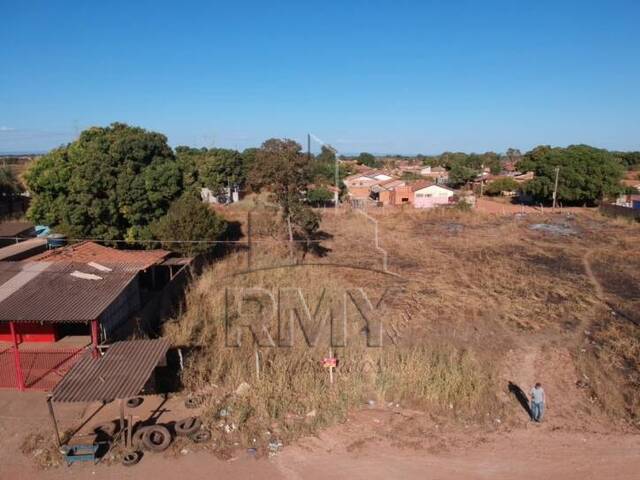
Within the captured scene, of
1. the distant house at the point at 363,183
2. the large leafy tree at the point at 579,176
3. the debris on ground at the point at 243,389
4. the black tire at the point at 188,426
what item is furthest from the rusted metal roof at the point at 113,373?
the distant house at the point at 363,183

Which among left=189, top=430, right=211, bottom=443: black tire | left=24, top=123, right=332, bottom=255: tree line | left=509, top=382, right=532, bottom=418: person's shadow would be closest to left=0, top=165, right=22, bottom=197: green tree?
left=24, top=123, right=332, bottom=255: tree line

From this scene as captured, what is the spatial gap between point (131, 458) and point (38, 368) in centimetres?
348

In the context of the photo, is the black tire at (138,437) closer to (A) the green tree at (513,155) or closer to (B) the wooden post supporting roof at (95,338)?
(B) the wooden post supporting roof at (95,338)

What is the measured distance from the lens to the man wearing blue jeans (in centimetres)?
805

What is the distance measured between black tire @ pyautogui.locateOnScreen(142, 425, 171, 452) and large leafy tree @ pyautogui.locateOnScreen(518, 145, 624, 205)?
3588 centimetres

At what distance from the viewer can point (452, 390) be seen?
8.93 meters

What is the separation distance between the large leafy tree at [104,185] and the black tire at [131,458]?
1160cm

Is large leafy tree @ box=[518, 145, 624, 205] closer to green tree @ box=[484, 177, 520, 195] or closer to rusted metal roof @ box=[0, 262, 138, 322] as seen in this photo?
green tree @ box=[484, 177, 520, 195]

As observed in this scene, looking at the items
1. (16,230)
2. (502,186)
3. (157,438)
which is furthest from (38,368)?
(502,186)

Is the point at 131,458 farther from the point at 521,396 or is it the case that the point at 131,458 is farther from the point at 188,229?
the point at 188,229

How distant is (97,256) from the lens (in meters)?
12.9

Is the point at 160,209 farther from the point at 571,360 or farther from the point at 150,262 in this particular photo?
the point at 571,360

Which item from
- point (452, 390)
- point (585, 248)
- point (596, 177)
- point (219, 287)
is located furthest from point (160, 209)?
point (596, 177)

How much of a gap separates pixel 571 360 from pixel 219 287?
10.3 meters
